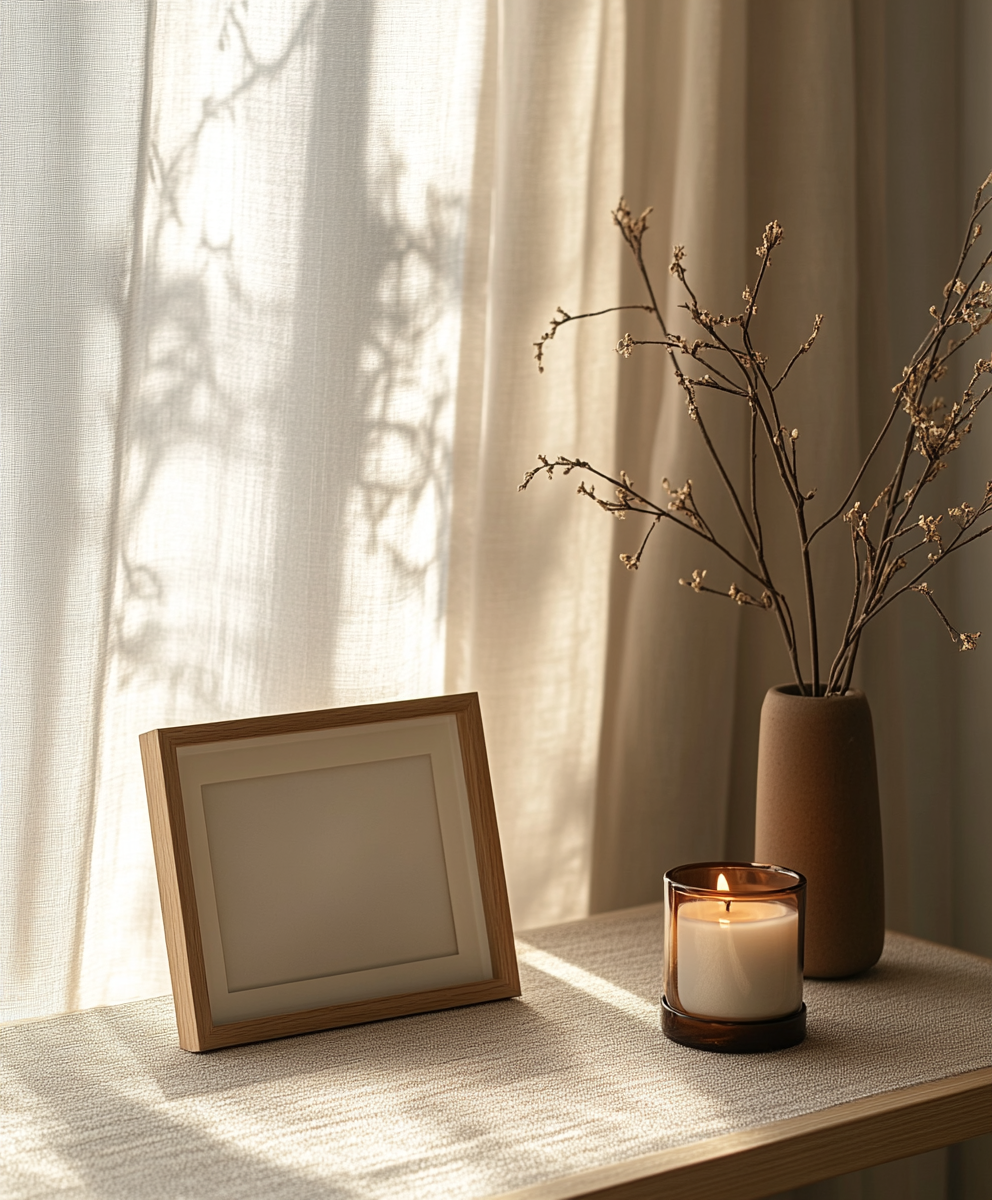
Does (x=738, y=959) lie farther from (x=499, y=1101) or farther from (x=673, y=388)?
(x=673, y=388)

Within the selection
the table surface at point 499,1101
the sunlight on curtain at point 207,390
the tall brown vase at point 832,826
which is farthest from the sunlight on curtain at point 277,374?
the tall brown vase at point 832,826

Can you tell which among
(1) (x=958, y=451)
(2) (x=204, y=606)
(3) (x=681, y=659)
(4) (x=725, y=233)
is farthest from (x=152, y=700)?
(1) (x=958, y=451)

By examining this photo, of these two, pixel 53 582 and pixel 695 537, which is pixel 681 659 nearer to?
pixel 695 537

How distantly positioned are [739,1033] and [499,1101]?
185 mm

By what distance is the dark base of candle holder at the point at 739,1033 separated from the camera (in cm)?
94

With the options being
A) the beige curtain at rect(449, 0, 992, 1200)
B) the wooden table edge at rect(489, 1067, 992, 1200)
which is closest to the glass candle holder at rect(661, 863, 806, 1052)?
→ the wooden table edge at rect(489, 1067, 992, 1200)

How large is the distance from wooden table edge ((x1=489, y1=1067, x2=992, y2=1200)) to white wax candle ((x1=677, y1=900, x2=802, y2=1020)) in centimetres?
11

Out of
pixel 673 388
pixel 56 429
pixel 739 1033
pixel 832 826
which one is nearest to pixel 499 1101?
pixel 739 1033

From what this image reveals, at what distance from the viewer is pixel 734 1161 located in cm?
79

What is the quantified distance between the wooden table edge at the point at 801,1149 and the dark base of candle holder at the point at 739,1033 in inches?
3.7

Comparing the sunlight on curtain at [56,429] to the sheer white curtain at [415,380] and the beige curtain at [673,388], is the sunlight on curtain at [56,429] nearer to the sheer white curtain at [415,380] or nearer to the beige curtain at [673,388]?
the sheer white curtain at [415,380]

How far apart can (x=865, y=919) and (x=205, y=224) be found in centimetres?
78

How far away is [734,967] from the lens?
37.2 inches

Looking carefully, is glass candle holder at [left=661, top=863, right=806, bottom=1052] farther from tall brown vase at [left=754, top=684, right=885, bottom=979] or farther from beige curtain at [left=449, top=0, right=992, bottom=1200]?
beige curtain at [left=449, top=0, right=992, bottom=1200]
